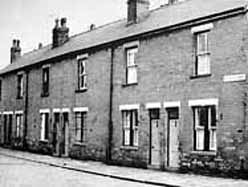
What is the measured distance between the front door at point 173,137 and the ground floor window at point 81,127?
7.53 m

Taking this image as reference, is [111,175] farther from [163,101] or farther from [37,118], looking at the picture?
[37,118]

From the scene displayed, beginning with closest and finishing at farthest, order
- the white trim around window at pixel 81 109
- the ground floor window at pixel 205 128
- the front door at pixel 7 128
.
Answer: the ground floor window at pixel 205 128 < the white trim around window at pixel 81 109 < the front door at pixel 7 128

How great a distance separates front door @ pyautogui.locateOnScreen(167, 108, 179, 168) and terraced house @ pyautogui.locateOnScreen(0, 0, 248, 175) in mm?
41

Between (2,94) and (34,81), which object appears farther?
(2,94)

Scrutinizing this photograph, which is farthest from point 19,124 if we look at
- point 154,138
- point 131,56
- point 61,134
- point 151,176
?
point 151,176

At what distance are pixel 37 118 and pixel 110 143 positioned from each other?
10.3 meters

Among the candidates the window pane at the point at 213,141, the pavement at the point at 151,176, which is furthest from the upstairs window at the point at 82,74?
the window pane at the point at 213,141

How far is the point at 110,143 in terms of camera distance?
2419 centimetres

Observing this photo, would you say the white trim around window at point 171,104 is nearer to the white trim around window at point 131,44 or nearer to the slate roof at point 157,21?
the slate roof at point 157,21

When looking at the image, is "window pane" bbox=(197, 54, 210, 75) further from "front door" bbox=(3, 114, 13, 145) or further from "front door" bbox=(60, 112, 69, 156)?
"front door" bbox=(3, 114, 13, 145)

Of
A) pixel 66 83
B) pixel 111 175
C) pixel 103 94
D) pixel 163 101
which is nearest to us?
pixel 111 175

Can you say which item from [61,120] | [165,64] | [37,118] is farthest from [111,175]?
[37,118]

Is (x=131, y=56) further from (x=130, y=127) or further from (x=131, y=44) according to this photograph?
(x=130, y=127)

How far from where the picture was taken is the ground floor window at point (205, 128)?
18406 mm
